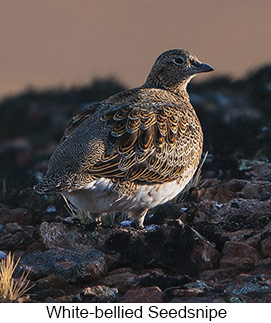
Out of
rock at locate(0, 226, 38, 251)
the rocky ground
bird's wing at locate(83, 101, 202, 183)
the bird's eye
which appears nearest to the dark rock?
the rocky ground

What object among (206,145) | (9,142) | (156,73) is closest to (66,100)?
(9,142)

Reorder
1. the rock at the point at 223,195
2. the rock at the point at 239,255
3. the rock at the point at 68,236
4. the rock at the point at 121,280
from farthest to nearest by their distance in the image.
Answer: the rock at the point at 223,195, the rock at the point at 68,236, the rock at the point at 239,255, the rock at the point at 121,280

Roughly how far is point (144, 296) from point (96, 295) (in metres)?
0.43

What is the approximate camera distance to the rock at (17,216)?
439 inches

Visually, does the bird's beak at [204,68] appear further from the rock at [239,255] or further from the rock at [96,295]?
the rock at [96,295]

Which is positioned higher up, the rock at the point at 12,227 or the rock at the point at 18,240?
the rock at the point at 18,240

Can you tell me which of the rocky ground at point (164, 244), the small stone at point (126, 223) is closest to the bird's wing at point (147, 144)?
the rocky ground at point (164, 244)

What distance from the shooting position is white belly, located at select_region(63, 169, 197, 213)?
898 centimetres

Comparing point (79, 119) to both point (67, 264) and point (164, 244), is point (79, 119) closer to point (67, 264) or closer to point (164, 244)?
point (164, 244)

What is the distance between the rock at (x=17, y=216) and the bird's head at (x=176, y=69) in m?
2.45

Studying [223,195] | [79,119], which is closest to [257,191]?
[223,195]

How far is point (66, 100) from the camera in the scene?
30.0 metres

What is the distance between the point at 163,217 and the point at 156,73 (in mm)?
1846

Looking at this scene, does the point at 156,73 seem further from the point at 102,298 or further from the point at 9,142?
the point at 9,142
